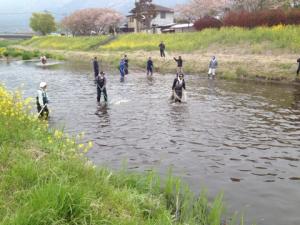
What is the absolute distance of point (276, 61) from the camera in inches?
1371

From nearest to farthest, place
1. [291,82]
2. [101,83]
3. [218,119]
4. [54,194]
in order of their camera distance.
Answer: [54,194], [218,119], [101,83], [291,82]

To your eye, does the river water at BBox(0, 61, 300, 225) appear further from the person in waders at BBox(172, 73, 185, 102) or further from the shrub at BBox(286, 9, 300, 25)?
the shrub at BBox(286, 9, 300, 25)

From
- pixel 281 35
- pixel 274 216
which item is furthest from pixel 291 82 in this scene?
pixel 274 216

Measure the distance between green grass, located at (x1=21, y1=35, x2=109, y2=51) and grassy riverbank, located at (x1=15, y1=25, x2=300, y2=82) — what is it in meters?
12.0

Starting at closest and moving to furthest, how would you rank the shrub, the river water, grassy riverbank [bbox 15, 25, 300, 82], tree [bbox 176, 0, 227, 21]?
the river water → grassy riverbank [bbox 15, 25, 300, 82] → the shrub → tree [bbox 176, 0, 227, 21]

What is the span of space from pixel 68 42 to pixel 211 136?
76208mm

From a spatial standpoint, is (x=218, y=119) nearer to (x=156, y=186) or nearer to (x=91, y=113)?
(x=91, y=113)

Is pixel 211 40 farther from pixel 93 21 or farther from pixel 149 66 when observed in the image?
pixel 93 21

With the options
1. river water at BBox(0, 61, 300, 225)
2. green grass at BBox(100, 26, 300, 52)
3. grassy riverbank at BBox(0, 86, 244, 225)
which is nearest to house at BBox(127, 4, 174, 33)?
green grass at BBox(100, 26, 300, 52)

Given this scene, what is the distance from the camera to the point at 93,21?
11212cm

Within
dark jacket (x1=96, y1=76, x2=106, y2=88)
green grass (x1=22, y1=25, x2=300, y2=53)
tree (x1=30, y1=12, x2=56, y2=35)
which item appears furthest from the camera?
tree (x1=30, y1=12, x2=56, y2=35)

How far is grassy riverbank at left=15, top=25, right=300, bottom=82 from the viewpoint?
3375 cm

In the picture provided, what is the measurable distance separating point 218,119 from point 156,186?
1044 cm

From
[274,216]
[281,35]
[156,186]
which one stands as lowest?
[274,216]
